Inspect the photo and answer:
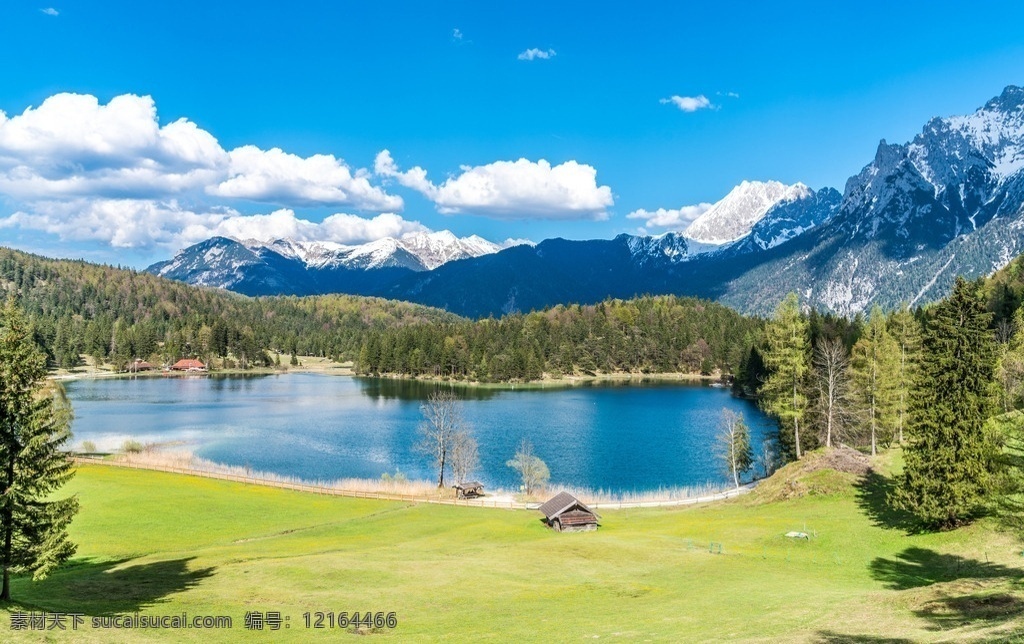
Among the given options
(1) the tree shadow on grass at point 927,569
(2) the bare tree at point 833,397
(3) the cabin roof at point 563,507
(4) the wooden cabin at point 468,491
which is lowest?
(4) the wooden cabin at point 468,491

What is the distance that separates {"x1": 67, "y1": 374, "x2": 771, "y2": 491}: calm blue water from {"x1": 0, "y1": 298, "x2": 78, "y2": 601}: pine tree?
58.1 meters

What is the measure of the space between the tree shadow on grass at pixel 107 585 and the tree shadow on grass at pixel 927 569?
34.4m

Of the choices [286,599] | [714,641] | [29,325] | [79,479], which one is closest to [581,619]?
[714,641]

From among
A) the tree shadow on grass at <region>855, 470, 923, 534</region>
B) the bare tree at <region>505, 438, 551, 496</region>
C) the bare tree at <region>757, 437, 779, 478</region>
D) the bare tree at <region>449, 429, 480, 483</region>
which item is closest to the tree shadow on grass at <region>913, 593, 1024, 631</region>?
the tree shadow on grass at <region>855, 470, 923, 534</region>

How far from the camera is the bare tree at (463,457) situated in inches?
3088

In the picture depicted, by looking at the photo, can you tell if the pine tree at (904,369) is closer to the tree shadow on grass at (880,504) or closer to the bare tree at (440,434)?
the tree shadow on grass at (880,504)

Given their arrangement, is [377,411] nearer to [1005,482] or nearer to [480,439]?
[480,439]

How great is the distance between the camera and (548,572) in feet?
121

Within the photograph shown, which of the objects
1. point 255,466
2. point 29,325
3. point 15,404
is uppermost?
point 29,325

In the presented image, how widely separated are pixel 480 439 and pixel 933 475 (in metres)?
75.1

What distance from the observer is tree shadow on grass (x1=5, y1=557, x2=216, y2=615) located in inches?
1033

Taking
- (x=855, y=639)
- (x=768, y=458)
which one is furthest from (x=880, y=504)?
(x=768, y=458)

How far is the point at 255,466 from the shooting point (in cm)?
8944

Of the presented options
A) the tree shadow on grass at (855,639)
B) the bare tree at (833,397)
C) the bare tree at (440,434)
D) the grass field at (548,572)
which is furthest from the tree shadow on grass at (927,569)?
the bare tree at (440,434)
